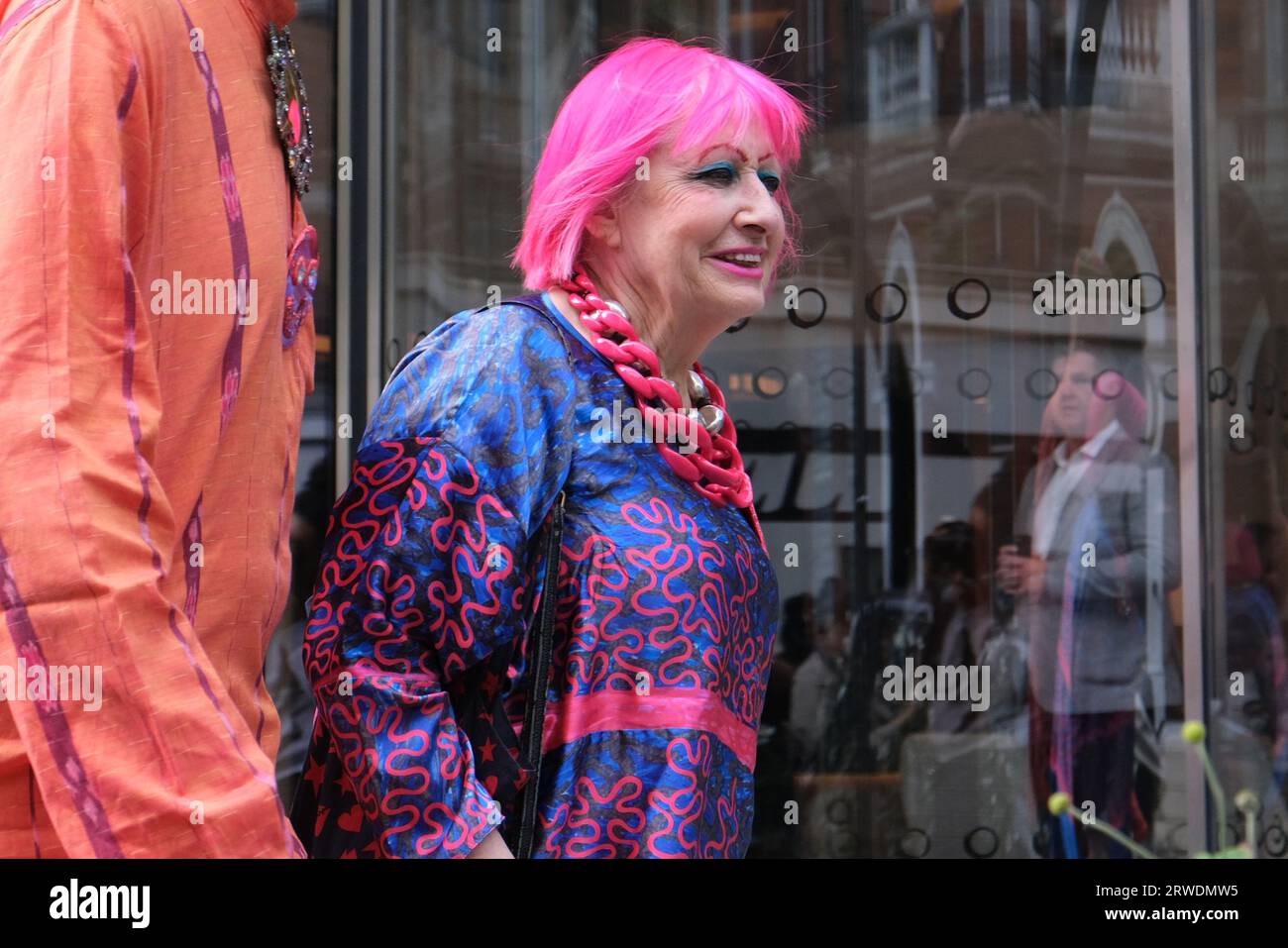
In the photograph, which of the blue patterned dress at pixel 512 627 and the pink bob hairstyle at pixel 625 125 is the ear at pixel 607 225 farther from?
the blue patterned dress at pixel 512 627

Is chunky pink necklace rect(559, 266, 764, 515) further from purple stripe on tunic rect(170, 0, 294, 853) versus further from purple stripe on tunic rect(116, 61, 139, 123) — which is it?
purple stripe on tunic rect(116, 61, 139, 123)

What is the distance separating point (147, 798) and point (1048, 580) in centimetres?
362

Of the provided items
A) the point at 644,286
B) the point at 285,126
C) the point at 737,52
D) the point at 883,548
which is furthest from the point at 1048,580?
the point at 285,126

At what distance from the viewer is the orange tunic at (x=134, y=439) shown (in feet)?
3.92

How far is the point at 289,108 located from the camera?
1673mm

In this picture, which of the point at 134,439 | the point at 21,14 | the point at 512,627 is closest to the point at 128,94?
the point at 21,14

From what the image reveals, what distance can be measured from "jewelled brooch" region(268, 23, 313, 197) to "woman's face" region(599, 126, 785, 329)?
1.77 feet

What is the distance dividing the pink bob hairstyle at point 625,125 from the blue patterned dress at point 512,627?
0.17 meters

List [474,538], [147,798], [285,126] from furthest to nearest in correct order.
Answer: [474,538] → [285,126] → [147,798]

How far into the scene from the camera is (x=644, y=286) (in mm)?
2156

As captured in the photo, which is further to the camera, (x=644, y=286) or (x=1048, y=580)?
(x=1048, y=580)

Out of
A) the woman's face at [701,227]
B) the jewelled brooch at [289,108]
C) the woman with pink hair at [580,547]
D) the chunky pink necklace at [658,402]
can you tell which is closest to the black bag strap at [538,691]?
the woman with pink hair at [580,547]
